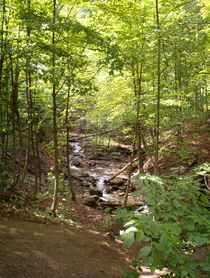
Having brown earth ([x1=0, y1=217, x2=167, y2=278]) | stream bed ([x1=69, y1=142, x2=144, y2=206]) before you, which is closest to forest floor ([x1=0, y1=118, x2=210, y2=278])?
brown earth ([x1=0, y1=217, x2=167, y2=278])

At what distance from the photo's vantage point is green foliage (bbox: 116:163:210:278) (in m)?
1.79

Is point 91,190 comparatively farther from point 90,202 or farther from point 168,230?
point 168,230

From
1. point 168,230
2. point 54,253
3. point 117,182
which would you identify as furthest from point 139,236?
point 117,182

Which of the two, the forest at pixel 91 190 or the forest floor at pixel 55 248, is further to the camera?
the forest floor at pixel 55 248

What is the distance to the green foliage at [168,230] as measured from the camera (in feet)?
5.89

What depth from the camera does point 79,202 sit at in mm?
11078

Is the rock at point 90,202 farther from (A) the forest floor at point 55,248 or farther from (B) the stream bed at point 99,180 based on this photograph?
(A) the forest floor at point 55,248

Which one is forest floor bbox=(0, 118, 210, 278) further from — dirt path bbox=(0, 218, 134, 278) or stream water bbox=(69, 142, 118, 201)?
stream water bbox=(69, 142, 118, 201)

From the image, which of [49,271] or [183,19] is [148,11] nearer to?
[183,19]

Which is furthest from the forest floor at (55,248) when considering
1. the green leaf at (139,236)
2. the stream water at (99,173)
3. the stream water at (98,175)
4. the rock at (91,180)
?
the rock at (91,180)

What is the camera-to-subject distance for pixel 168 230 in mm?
2070

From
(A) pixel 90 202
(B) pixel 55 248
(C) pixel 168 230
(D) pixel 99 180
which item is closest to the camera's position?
(C) pixel 168 230

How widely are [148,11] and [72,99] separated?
495 cm

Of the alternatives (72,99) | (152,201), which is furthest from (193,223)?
(72,99)
